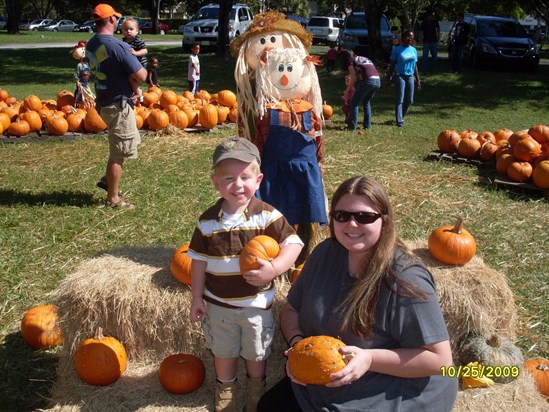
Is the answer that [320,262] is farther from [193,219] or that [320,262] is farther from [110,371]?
[193,219]

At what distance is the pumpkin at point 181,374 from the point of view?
3.53 meters

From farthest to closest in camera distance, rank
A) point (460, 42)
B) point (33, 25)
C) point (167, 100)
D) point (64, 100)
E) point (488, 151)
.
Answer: point (33, 25), point (460, 42), point (64, 100), point (167, 100), point (488, 151)

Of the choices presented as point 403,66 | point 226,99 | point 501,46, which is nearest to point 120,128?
point 226,99

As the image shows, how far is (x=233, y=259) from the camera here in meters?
3.16

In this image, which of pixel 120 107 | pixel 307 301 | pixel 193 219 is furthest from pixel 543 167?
pixel 307 301

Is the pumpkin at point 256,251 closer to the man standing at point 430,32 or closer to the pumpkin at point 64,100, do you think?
the pumpkin at point 64,100

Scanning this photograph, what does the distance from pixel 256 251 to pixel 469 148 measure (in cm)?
722

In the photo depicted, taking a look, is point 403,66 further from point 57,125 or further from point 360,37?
point 360,37

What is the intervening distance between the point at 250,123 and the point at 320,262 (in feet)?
6.38

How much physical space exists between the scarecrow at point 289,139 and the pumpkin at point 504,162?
477cm

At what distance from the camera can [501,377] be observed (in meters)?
3.63

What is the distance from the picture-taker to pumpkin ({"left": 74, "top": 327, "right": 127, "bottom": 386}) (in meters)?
3.59

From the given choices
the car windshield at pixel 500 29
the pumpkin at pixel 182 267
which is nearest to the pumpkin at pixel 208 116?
the pumpkin at pixel 182 267

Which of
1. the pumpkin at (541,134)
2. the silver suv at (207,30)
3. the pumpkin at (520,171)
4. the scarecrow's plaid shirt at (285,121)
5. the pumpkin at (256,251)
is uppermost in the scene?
the silver suv at (207,30)
